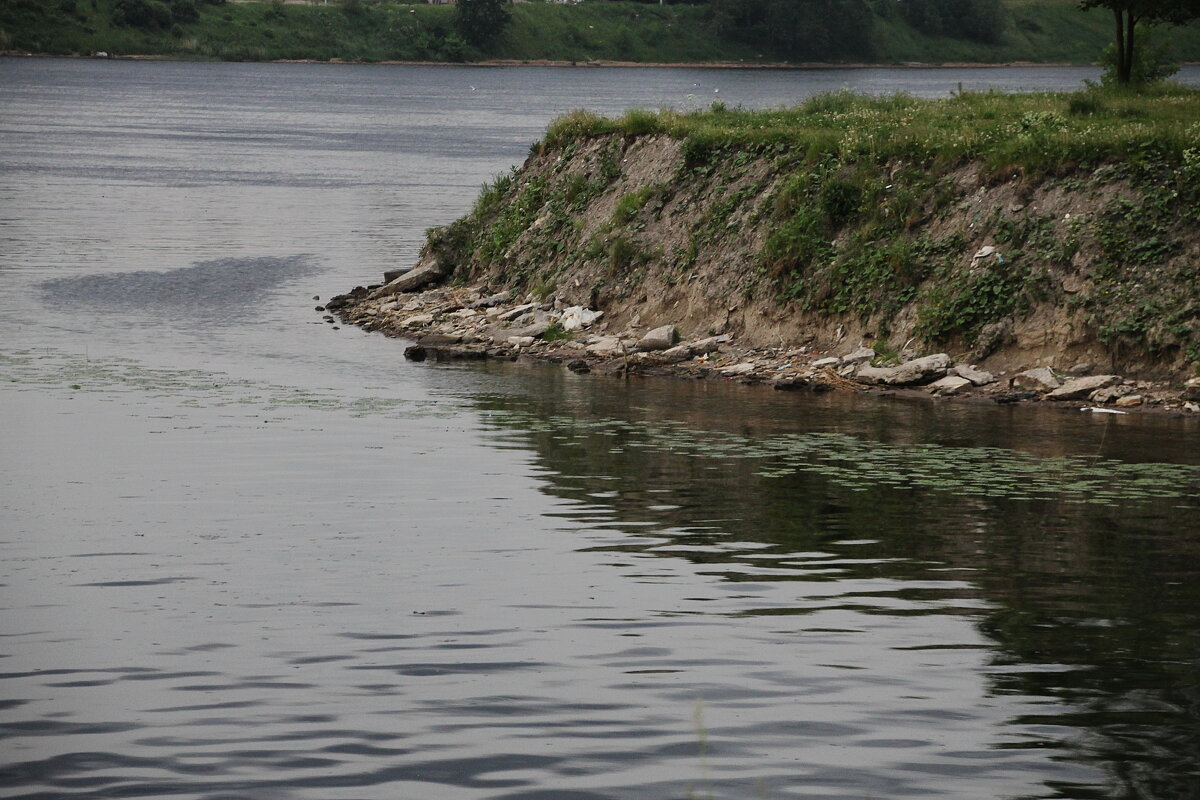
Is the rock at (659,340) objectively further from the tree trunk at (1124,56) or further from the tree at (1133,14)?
the tree trunk at (1124,56)

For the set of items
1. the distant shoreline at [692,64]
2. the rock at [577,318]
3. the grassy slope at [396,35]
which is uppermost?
the grassy slope at [396,35]

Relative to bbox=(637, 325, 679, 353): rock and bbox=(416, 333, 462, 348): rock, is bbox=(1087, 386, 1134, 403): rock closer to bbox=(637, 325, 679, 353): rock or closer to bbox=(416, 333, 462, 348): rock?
bbox=(637, 325, 679, 353): rock

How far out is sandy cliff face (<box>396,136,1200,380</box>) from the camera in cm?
2836

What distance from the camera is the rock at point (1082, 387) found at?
1063 inches

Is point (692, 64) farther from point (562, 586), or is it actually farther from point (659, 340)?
point (562, 586)

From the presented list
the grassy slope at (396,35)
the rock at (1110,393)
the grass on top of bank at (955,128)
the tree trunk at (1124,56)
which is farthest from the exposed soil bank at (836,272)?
the grassy slope at (396,35)

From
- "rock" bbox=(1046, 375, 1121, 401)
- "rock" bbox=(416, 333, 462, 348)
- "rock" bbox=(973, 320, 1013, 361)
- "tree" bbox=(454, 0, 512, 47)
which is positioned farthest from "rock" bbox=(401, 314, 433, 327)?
"tree" bbox=(454, 0, 512, 47)

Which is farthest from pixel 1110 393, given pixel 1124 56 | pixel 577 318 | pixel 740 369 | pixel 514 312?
pixel 1124 56

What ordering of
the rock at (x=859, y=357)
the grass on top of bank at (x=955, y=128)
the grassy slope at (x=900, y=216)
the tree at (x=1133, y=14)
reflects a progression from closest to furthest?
the grassy slope at (x=900, y=216)
the rock at (x=859, y=357)
the grass on top of bank at (x=955, y=128)
the tree at (x=1133, y=14)

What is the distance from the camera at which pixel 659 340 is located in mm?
32844

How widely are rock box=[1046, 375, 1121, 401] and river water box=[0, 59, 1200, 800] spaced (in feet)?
3.51

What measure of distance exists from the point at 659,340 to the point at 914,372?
607 cm

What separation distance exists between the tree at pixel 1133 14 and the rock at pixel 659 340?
20124 millimetres

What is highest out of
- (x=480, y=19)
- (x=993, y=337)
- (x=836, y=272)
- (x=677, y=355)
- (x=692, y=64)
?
(x=480, y=19)
